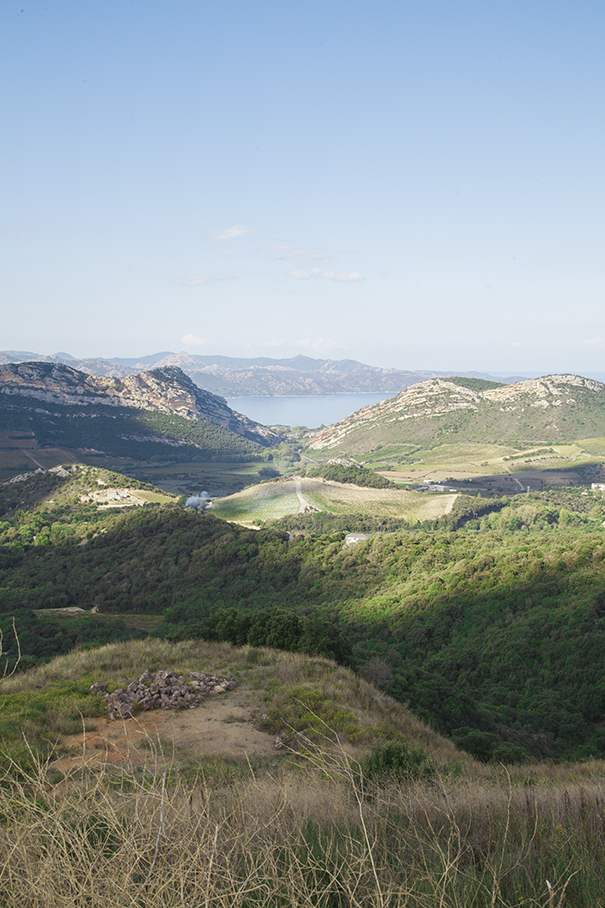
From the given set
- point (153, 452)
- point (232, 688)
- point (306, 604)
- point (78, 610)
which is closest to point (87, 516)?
point (78, 610)

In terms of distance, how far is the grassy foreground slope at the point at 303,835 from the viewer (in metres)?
2.58

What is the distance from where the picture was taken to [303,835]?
337 centimetres

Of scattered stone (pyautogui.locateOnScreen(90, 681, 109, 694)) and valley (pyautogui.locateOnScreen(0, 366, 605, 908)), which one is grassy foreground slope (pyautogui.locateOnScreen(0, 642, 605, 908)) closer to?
valley (pyautogui.locateOnScreen(0, 366, 605, 908))

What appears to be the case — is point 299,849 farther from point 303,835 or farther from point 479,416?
point 479,416

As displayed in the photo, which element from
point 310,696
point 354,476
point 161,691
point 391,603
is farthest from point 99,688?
point 354,476

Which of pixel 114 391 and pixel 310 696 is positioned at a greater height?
pixel 114 391

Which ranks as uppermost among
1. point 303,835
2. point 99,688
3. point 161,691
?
point 303,835

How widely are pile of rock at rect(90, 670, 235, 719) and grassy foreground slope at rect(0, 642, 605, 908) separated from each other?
105 centimetres

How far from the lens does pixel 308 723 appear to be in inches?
371

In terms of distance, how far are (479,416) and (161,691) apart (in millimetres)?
160451

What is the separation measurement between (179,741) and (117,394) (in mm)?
167588

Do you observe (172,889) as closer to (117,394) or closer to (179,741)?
(179,741)

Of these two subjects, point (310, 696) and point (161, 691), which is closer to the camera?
point (310, 696)

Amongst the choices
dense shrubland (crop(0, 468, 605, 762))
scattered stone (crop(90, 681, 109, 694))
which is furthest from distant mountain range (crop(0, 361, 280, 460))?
scattered stone (crop(90, 681, 109, 694))
